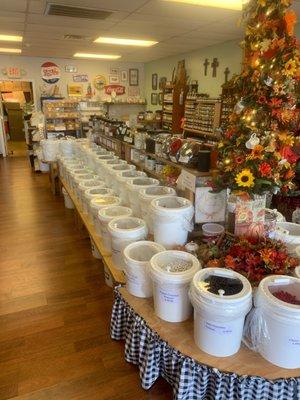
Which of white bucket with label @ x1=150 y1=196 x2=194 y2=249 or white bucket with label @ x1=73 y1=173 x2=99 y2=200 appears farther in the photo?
white bucket with label @ x1=73 y1=173 x2=99 y2=200

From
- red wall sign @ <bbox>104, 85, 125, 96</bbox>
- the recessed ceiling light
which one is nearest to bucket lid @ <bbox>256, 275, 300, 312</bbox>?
the recessed ceiling light

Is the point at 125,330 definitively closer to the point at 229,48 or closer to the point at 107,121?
the point at 107,121

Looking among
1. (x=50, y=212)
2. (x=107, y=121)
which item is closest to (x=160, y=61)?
(x=107, y=121)

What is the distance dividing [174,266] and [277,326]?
67cm

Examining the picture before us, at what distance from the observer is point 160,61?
8.98 meters

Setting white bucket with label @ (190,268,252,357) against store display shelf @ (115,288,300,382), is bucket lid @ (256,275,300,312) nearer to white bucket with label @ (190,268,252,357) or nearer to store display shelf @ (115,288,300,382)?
white bucket with label @ (190,268,252,357)

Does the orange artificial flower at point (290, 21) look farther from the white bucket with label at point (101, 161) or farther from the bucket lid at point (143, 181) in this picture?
the white bucket with label at point (101, 161)

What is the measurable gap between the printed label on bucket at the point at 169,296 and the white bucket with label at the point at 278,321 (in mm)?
386

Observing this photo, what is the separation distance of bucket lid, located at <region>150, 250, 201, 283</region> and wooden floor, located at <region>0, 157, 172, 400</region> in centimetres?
77

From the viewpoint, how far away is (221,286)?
61.5 inches

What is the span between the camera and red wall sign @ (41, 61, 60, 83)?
29.8 ft

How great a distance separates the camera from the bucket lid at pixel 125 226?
228cm

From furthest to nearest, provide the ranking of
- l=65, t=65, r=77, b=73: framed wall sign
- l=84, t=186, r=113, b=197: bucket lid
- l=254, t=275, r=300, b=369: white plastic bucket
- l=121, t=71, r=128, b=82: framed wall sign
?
l=121, t=71, r=128, b=82: framed wall sign
l=65, t=65, r=77, b=73: framed wall sign
l=84, t=186, r=113, b=197: bucket lid
l=254, t=275, r=300, b=369: white plastic bucket

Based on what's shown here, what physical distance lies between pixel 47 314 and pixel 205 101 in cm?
519
